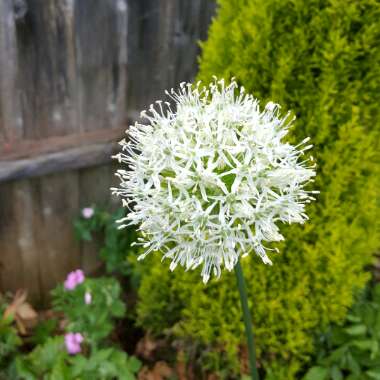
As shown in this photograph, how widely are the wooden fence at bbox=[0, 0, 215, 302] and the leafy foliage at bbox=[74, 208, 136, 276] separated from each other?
4.4 inches

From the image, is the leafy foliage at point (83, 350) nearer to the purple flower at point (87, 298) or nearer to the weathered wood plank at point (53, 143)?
the purple flower at point (87, 298)

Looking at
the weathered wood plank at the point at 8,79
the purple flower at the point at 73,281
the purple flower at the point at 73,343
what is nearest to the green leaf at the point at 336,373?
the purple flower at the point at 73,343

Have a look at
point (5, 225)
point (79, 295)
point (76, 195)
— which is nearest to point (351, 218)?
point (79, 295)

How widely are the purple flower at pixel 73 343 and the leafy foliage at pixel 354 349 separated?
110 cm

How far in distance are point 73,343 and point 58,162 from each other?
967 mm

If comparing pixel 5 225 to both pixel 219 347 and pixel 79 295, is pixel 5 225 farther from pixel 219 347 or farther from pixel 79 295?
pixel 219 347

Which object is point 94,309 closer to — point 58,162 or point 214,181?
point 58,162

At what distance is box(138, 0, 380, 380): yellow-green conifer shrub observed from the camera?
1.88 meters

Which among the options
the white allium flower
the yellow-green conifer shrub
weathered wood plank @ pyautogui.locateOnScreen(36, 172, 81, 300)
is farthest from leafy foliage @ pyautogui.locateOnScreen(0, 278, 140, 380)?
the white allium flower

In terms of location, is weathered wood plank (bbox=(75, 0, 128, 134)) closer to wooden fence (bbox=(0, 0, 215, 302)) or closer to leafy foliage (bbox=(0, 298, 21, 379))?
wooden fence (bbox=(0, 0, 215, 302))

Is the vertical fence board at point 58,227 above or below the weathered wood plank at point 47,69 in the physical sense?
below

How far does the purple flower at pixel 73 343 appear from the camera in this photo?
94.3 inches

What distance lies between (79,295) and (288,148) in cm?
160

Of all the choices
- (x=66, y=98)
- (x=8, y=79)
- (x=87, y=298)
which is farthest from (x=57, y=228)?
(x=8, y=79)
